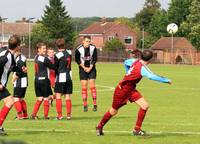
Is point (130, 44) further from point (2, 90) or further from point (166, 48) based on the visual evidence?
point (2, 90)

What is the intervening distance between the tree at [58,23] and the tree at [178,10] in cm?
2126

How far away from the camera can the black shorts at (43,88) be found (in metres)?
17.1

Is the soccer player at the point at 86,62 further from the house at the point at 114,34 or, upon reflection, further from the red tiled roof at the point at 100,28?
the red tiled roof at the point at 100,28

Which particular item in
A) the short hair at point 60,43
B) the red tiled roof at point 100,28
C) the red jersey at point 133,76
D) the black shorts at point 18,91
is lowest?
the black shorts at point 18,91

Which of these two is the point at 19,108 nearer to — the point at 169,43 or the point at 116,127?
the point at 116,127

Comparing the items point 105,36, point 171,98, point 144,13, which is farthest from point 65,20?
point 171,98

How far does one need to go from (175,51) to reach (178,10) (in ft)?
51.9

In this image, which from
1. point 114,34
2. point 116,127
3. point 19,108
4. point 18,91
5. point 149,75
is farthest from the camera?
point 114,34

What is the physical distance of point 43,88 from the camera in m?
17.2

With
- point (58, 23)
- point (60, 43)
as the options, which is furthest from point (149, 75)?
point (58, 23)

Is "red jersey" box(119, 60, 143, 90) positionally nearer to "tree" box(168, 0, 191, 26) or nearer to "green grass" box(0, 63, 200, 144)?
"green grass" box(0, 63, 200, 144)

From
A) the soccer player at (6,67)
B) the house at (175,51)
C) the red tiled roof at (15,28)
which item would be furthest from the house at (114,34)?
the soccer player at (6,67)

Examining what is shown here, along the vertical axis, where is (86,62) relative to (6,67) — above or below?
below

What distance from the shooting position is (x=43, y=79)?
56.8ft
